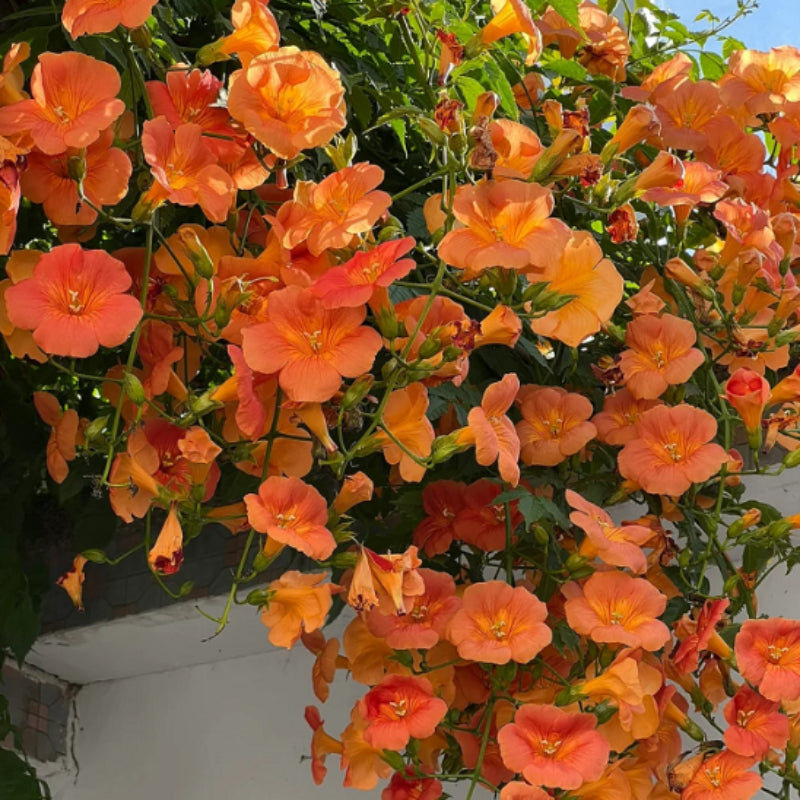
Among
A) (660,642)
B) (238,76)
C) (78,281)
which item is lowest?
(660,642)

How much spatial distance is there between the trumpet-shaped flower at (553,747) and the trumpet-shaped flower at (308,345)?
1.12 feet

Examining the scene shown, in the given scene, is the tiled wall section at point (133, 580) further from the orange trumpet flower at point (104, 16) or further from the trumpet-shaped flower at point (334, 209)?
the orange trumpet flower at point (104, 16)

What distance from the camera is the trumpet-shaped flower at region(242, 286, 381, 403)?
880mm

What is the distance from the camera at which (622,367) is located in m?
1.21

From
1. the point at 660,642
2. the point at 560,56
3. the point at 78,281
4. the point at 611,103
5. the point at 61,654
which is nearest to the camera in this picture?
the point at 78,281

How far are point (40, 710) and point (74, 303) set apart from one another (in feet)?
3.93

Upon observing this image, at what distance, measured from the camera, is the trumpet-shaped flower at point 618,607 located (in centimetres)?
102

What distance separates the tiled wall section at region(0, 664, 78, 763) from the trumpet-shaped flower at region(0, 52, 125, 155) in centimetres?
116

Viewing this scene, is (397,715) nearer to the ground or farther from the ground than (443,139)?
nearer to the ground

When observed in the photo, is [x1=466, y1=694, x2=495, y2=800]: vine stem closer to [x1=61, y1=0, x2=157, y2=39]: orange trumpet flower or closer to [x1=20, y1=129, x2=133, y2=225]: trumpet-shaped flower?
[x1=20, y1=129, x2=133, y2=225]: trumpet-shaped flower

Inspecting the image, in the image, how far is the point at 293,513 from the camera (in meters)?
0.94

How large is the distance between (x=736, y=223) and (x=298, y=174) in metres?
0.46

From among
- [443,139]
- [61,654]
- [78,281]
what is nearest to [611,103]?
[443,139]

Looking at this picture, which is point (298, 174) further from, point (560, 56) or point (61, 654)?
point (61, 654)
